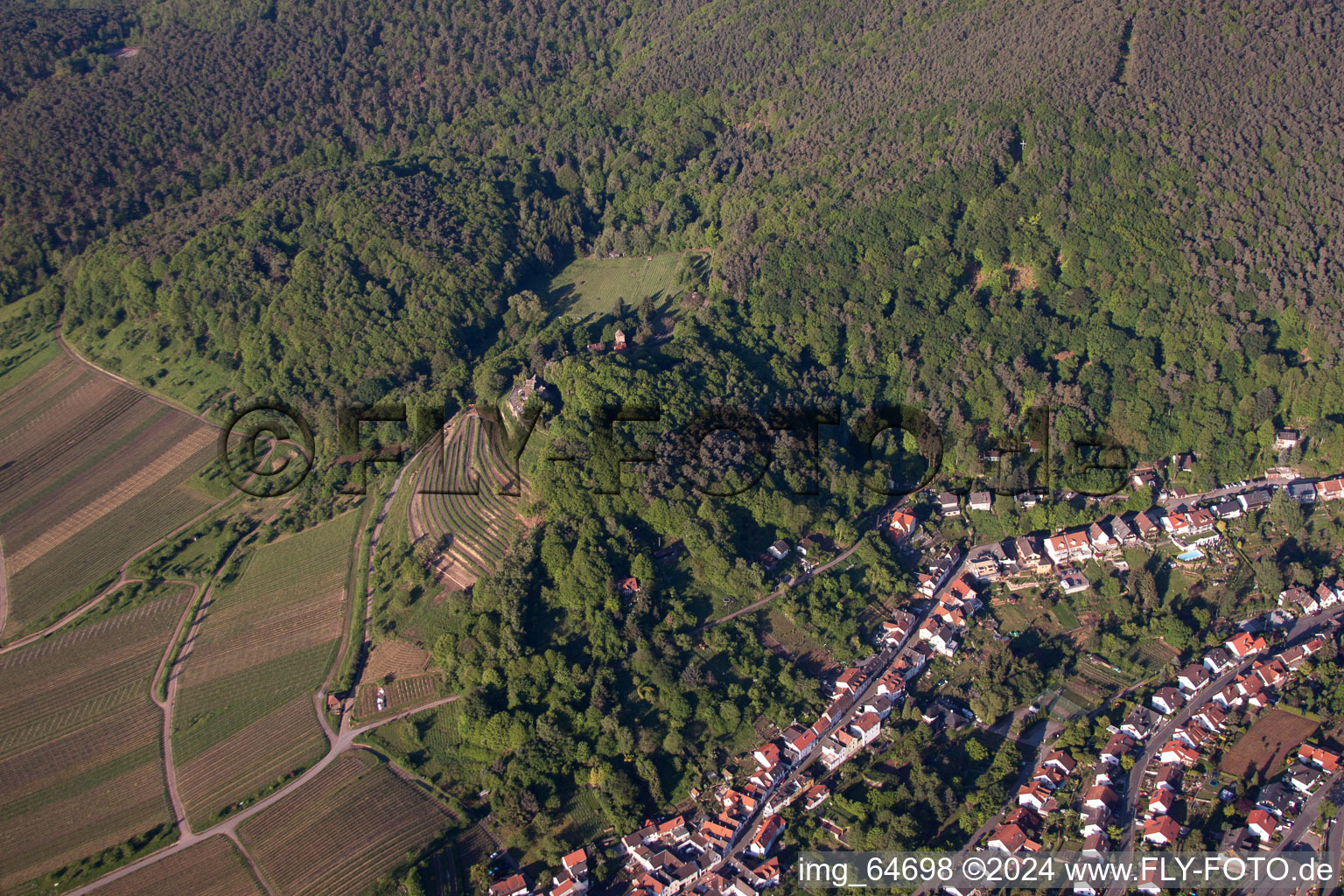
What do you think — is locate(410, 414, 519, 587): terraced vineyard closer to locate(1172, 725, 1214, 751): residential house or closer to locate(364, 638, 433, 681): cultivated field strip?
locate(364, 638, 433, 681): cultivated field strip

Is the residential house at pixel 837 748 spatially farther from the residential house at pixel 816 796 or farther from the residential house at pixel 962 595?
the residential house at pixel 962 595

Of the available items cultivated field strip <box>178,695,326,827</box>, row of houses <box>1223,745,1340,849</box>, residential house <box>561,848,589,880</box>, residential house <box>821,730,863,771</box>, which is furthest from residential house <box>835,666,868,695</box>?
cultivated field strip <box>178,695,326,827</box>

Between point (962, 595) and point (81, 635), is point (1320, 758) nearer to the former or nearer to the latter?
point (962, 595)

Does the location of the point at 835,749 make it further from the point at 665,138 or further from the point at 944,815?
the point at 665,138

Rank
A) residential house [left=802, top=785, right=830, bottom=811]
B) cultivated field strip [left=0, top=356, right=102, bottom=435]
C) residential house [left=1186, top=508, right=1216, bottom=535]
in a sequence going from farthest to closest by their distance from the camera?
cultivated field strip [left=0, top=356, right=102, bottom=435] < residential house [left=1186, top=508, right=1216, bottom=535] < residential house [left=802, top=785, right=830, bottom=811]

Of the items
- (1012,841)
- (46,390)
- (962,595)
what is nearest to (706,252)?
(962,595)

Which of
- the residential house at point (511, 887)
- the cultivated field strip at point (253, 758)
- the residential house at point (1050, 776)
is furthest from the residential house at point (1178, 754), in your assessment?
the cultivated field strip at point (253, 758)
